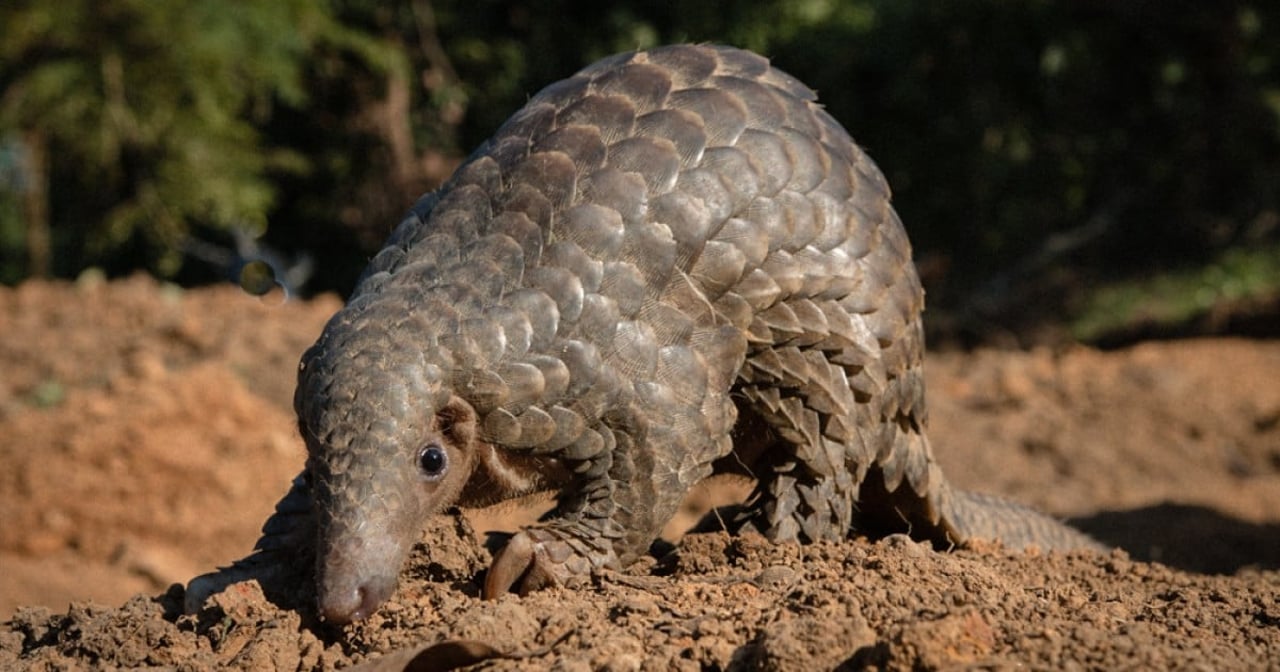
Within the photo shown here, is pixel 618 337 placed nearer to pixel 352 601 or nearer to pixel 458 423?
pixel 458 423

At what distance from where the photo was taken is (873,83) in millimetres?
12375

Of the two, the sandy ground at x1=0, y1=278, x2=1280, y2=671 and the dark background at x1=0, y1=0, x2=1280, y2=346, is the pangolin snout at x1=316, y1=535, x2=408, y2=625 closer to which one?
the sandy ground at x1=0, y1=278, x2=1280, y2=671

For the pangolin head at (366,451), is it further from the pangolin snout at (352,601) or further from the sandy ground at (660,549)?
the sandy ground at (660,549)

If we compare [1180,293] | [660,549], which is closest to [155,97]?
[1180,293]

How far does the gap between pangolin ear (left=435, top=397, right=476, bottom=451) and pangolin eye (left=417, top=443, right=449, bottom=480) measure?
50mm

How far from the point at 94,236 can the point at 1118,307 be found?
954 centimetres

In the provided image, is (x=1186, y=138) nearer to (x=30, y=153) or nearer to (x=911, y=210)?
(x=911, y=210)

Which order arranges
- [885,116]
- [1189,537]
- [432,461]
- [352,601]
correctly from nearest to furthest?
[352,601], [432,461], [1189,537], [885,116]

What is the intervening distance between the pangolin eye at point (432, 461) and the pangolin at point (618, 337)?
0.01 metres

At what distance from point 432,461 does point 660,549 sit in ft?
3.58

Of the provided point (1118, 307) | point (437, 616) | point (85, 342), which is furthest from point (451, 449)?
point (1118, 307)

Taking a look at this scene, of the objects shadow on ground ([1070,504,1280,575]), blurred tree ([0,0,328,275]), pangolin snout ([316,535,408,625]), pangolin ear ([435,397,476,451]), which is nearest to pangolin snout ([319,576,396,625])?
pangolin snout ([316,535,408,625])

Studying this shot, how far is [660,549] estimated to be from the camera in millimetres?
4441

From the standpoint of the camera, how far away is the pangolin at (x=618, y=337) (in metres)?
3.51
